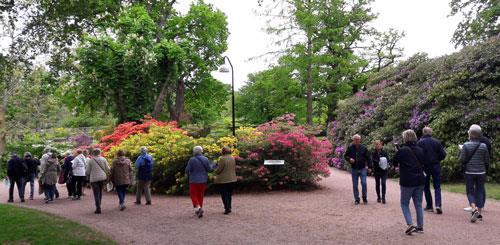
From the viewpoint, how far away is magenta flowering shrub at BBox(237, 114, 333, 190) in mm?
14266

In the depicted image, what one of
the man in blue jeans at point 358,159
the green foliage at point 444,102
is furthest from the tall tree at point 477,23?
the man in blue jeans at point 358,159

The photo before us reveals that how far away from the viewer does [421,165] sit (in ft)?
24.5

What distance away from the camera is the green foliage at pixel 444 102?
49.3 feet

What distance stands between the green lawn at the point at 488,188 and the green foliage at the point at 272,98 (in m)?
17.7

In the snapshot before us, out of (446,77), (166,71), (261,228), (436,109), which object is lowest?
(261,228)

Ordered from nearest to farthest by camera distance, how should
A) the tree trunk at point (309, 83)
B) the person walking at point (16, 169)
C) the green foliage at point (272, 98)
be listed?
1. the person walking at point (16, 169)
2. the tree trunk at point (309, 83)
3. the green foliage at point (272, 98)

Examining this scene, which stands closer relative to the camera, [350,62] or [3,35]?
[3,35]

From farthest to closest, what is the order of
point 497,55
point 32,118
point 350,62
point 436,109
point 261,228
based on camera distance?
point 32,118 < point 350,62 < point 436,109 < point 497,55 < point 261,228

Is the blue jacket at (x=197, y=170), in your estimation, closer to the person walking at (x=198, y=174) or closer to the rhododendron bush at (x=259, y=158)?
the person walking at (x=198, y=174)

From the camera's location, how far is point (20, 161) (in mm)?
13883

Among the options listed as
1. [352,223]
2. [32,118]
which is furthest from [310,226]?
[32,118]

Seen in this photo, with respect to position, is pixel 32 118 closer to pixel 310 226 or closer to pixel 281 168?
pixel 281 168

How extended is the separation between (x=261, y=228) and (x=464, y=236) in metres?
3.69

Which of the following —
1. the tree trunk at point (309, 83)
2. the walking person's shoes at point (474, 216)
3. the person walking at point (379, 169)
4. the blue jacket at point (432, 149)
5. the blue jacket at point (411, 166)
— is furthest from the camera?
the tree trunk at point (309, 83)
